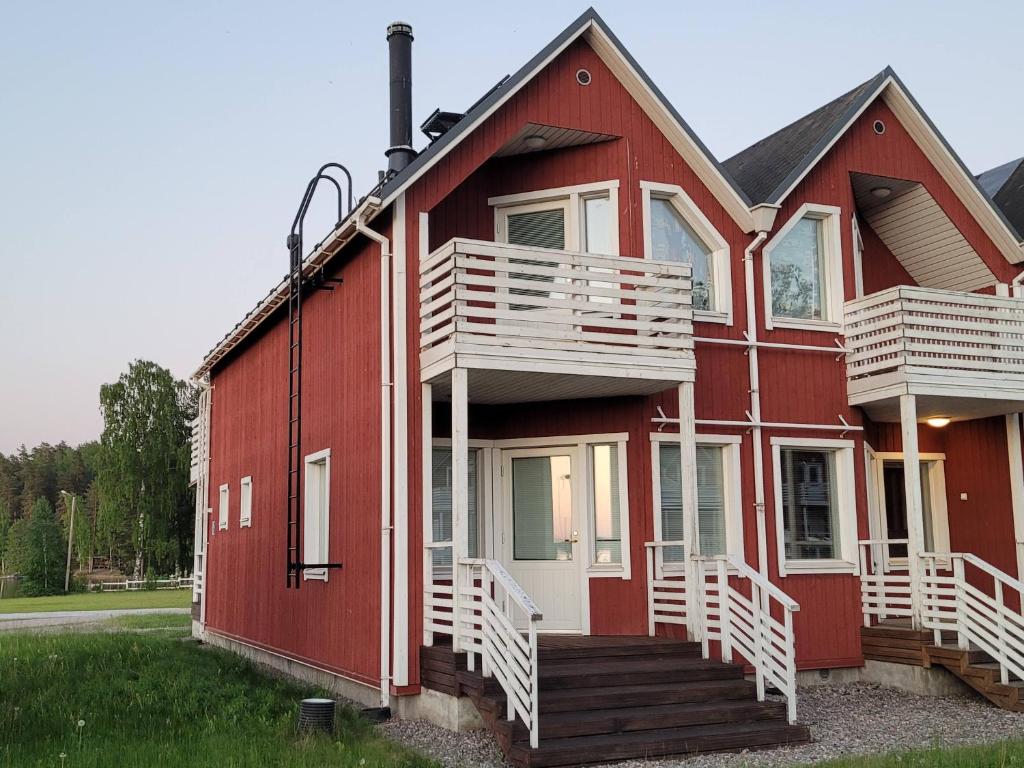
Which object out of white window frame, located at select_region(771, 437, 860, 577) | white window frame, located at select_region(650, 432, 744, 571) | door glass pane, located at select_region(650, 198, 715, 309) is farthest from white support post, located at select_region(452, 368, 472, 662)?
white window frame, located at select_region(771, 437, 860, 577)

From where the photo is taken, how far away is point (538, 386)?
475 inches

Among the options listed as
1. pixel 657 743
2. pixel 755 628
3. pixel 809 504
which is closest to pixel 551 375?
pixel 755 628

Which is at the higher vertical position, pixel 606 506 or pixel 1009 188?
pixel 1009 188

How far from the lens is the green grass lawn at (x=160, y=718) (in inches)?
334

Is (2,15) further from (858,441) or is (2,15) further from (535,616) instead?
(858,441)

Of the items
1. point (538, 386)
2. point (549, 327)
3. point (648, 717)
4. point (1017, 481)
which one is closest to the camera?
point (648, 717)

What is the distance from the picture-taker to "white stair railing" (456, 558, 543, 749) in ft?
30.0

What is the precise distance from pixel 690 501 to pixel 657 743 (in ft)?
10.2

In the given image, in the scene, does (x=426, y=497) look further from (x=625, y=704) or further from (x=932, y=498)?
(x=932, y=498)

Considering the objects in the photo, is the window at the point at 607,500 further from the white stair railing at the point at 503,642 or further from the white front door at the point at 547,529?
the white stair railing at the point at 503,642

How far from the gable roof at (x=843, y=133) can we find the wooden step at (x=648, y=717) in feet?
21.7

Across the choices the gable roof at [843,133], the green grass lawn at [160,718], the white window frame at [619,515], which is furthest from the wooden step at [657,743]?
the gable roof at [843,133]

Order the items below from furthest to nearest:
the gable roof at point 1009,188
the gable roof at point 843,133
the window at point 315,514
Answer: the gable roof at point 1009,188, the window at point 315,514, the gable roof at point 843,133

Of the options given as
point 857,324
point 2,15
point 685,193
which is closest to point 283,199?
point 2,15
